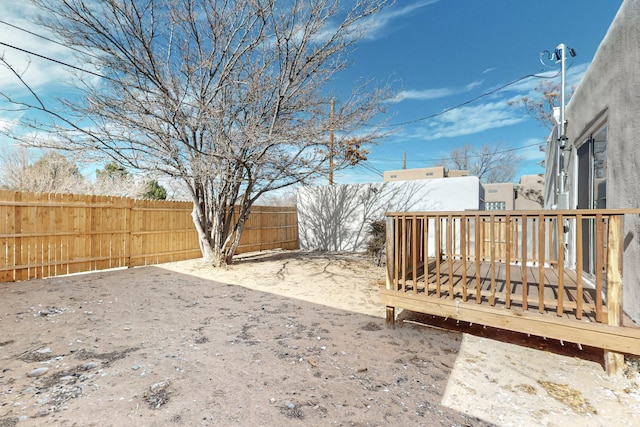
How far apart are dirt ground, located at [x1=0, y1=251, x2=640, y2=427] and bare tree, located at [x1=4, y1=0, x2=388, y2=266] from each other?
10.5 feet

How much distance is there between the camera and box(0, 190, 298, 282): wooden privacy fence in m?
5.32

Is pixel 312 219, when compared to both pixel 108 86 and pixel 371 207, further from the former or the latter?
pixel 108 86

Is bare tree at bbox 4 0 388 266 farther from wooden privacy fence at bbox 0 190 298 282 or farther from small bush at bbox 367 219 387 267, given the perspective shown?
small bush at bbox 367 219 387 267

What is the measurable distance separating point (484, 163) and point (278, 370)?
28.8 meters

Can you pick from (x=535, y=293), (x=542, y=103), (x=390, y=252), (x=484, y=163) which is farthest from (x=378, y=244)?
(x=484, y=163)

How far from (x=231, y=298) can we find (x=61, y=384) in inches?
100.0

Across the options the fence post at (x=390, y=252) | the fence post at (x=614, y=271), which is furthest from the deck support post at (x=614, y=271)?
the fence post at (x=390, y=252)

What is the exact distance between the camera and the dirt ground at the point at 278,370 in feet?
5.92

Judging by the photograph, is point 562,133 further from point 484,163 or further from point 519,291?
point 484,163

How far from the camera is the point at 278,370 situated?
7.64ft

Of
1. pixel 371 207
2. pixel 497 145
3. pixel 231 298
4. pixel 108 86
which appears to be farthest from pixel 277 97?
pixel 497 145

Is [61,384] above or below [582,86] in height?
below

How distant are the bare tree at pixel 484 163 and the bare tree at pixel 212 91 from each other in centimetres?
2163

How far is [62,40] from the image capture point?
5.39 m
